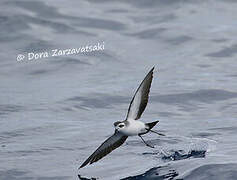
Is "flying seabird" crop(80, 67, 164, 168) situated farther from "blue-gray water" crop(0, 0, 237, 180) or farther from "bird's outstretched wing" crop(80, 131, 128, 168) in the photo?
"blue-gray water" crop(0, 0, 237, 180)

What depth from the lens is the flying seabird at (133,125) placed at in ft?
27.2

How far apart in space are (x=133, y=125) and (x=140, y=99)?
31 centimetres

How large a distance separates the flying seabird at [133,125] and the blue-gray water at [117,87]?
40 cm

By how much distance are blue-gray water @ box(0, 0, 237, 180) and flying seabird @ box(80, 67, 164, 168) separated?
40cm

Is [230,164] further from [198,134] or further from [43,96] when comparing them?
[43,96]

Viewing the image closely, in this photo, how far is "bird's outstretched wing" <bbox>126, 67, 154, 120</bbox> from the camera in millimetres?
8414

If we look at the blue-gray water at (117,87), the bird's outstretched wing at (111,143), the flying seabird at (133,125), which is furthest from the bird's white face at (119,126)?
the blue-gray water at (117,87)

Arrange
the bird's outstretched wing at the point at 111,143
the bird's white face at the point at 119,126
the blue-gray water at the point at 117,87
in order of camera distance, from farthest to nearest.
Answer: the blue-gray water at the point at 117,87, the bird's outstretched wing at the point at 111,143, the bird's white face at the point at 119,126

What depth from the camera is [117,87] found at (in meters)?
13.7

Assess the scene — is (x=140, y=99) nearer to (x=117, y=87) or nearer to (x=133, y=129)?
(x=133, y=129)

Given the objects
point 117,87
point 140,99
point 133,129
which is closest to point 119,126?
point 133,129

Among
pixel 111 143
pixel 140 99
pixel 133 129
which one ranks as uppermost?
pixel 140 99

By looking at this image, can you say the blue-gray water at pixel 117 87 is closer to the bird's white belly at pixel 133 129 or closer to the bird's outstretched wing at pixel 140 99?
the bird's white belly at pixel 133 129

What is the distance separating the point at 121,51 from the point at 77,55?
973mm
